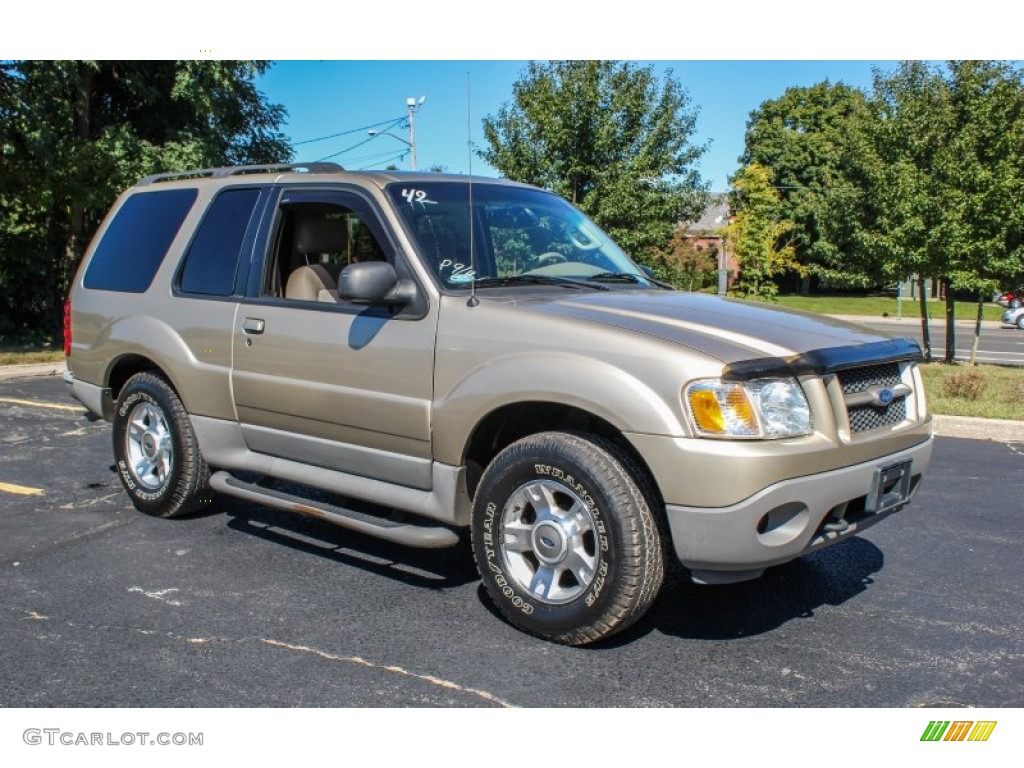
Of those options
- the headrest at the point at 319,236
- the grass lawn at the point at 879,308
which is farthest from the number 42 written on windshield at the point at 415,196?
the grass lawn at the point at 879,308

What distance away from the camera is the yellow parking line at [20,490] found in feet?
20.5

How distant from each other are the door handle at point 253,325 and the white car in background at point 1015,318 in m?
38.4

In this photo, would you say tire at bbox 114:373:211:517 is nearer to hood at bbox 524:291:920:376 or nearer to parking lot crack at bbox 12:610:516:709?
parking lot crack at bbox 12:610:516:709

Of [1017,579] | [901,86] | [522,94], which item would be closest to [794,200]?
[901,86]

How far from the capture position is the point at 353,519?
4375 millimetres

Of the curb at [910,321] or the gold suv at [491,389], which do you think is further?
the curb at [910,321]

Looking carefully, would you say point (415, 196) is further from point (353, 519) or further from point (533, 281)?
point (353, 519)

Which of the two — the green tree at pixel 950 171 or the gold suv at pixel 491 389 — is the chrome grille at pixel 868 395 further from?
the green tree at pixel 950 171

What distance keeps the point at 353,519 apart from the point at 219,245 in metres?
1.93

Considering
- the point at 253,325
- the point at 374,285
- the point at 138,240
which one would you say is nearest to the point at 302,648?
the point at 374,285

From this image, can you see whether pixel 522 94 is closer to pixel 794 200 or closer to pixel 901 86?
pixel 901 86

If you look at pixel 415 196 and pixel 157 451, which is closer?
pixel 415 196

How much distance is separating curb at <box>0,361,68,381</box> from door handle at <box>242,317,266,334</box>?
8.93 m

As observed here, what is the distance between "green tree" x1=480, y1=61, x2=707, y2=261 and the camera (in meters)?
14.5
